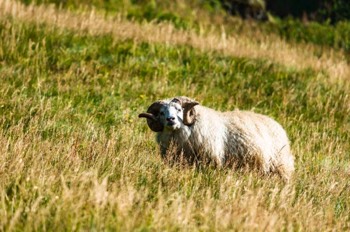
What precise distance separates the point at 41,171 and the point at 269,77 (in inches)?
313

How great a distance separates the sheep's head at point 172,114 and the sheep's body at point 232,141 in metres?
0.10

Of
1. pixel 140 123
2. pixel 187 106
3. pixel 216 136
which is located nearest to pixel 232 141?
pixel 216 136

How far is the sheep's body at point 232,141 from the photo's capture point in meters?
7.09

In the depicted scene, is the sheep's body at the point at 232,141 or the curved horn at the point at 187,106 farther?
the sheep's body at the point at 232,141

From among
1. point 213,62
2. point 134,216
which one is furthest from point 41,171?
point 213,62

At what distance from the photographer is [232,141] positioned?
7320mm

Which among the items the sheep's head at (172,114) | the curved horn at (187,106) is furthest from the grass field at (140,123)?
the curved horn at (187,106)

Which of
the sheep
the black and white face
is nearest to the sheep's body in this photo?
the sheep

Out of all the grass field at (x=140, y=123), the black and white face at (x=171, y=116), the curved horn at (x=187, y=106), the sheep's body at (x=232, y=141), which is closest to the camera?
the grass field at (x=140, y=123)

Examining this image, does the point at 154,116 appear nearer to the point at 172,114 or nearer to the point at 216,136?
the point at 172,114

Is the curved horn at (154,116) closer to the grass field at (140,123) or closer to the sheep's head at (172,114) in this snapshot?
the sheep's head at (172,114)

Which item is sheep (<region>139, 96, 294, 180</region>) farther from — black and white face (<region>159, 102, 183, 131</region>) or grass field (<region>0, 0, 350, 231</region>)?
grass field (<region>0, 0, 350, 231</region>)

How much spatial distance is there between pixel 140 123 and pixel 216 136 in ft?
7.04

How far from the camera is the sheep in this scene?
696 centimetres
